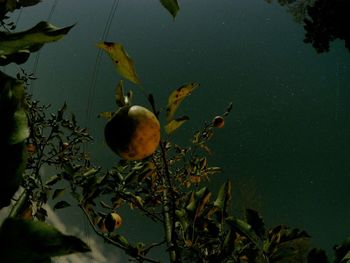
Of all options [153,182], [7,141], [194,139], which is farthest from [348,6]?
[7,141]

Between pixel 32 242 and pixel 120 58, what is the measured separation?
44 centimetres

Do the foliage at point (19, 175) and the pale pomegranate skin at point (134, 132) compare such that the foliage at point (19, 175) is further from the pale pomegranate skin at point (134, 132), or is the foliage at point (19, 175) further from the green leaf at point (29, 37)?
the pale pomegranate skin at point (134, 132)

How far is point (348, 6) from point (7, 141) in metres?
8.09

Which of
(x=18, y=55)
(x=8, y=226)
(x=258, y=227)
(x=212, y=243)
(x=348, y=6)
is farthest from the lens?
(x=348, y=6)

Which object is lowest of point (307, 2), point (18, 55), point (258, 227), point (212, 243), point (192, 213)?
point (212, 243)

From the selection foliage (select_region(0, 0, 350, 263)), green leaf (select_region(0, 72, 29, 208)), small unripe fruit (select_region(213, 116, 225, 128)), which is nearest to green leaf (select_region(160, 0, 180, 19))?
foliage (select_region(0, 0, 350, 263))

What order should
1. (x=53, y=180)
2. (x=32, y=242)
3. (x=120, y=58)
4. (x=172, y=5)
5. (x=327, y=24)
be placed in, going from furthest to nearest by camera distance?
(x=327, y=24)
(x=53, y=180)
(x=120, y=58)
(x=172, y=5)
(x=32, y=242)

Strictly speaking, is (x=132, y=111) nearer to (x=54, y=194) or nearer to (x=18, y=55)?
(x=18, y=55)

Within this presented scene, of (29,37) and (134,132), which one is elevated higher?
(29,37)

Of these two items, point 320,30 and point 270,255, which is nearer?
point 270,255

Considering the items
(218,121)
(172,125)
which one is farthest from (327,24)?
(172,125)

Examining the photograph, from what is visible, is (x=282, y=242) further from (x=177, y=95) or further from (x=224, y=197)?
(x=177, y=95)

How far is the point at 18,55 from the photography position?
0.52 meters

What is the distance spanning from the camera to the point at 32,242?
0.25 metres
